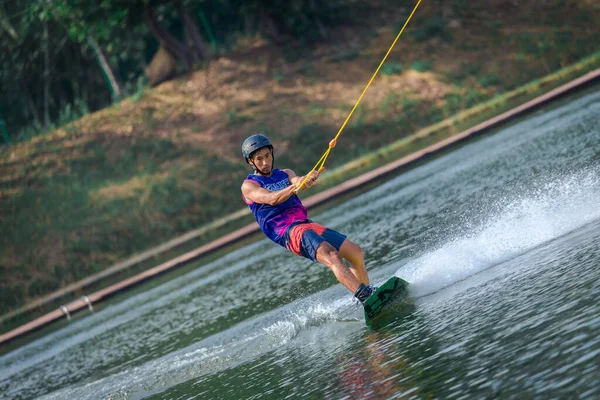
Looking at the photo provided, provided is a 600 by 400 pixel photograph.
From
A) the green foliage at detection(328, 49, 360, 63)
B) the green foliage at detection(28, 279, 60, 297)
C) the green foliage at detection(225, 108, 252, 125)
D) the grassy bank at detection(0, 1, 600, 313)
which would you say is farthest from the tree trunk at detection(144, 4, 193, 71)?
the green foliage at detection(28, 279, 60, 297)

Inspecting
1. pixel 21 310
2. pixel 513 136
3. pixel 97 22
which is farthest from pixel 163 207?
pixel 513 136

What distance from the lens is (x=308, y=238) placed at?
28.9 feet

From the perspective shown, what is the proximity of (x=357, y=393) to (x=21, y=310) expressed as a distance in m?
18.7

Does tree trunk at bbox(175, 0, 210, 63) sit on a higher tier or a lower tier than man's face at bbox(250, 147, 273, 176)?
higher

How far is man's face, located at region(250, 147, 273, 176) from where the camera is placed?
9148 mm

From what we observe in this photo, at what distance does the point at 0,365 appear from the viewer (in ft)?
50.9

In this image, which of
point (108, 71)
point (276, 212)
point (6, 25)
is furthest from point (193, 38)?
point (276, 212)

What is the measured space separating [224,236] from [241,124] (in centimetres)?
1269

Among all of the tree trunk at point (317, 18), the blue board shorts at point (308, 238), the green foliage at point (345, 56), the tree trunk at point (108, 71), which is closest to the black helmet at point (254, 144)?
the blue board shorts at point (308, 238)

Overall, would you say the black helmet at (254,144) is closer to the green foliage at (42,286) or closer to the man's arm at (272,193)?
the man's arm at (272,193)

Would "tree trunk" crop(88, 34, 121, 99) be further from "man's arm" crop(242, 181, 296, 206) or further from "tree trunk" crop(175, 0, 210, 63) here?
"man's arm" crop(242, 181, 296, 206)

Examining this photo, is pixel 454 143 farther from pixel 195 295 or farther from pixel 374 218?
pixel 195 295

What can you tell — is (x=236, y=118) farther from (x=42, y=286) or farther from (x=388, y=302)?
(x=388, y=302)

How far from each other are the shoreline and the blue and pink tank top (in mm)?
10841
